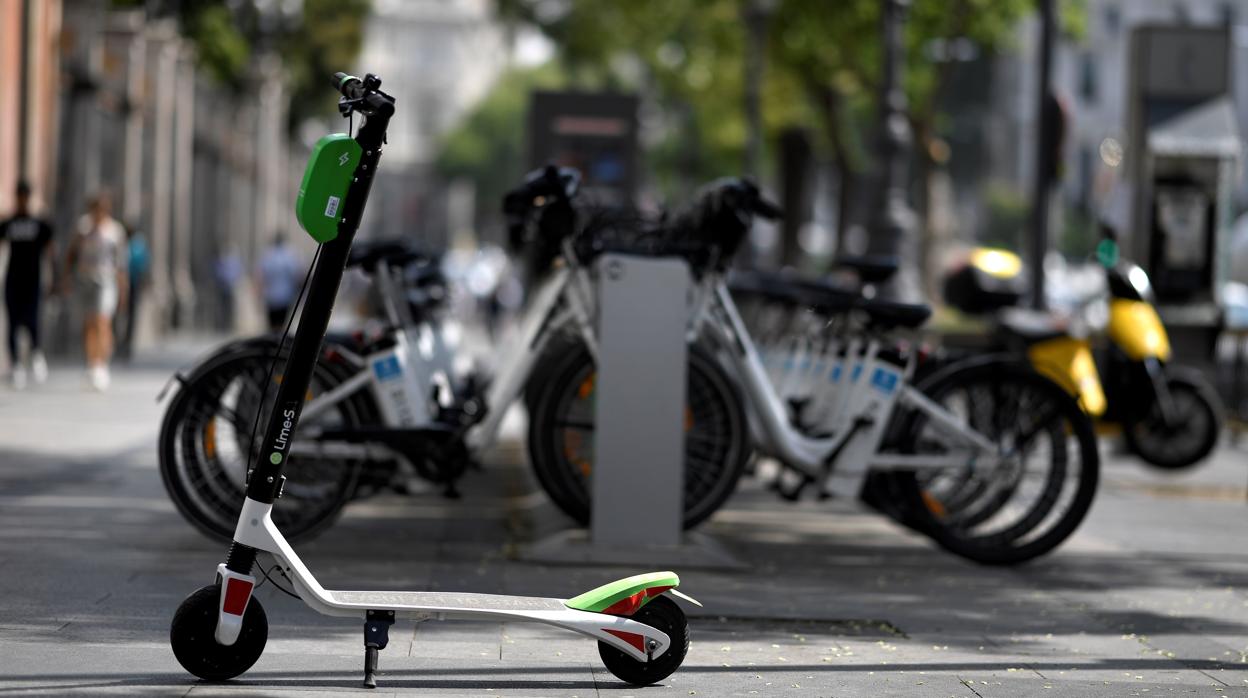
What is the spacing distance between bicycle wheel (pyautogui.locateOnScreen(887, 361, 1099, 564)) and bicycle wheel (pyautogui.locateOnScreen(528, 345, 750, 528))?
802 millimetres

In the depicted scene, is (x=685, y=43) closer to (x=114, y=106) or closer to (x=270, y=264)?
(x=114, y=106)

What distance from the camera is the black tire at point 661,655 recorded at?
5492 millimetres

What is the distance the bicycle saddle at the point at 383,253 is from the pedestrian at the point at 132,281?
1491 centimetres

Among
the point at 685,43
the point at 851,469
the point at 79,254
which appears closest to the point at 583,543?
the point at 851,469

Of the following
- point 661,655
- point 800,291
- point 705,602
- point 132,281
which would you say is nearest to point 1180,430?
point 800,291

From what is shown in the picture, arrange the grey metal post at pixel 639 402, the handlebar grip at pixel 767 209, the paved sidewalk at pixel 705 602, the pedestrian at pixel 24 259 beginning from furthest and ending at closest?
the pedestrian at pixel 24 259 → the handlebar grip at pixel 767 209 → the grey metal post at pixel 639 402 → the paved sidewalk at pixel 705 602

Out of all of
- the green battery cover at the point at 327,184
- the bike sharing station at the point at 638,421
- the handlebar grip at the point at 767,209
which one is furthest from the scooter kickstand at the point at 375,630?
the handlebar grip at the point at 767,209

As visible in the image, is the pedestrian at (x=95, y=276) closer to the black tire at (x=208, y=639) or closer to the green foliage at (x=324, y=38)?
the black tire at (x=208, y=639)

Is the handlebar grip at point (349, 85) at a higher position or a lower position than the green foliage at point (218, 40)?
lower

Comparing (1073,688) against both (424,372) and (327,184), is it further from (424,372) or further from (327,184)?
(424,372)

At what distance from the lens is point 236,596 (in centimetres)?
514

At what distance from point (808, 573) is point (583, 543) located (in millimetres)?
974

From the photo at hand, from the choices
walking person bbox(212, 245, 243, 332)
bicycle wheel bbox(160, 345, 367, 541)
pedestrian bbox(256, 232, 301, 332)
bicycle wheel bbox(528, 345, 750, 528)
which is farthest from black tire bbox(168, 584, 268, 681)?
walking person bbox(212, 245, 243, 332)

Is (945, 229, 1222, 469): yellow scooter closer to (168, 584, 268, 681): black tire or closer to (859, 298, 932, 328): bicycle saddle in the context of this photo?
(859, 298, 932, 328): bicycle saddle
